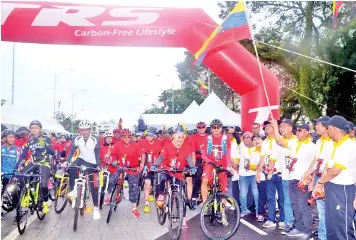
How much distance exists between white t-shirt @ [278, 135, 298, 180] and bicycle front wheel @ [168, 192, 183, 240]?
7.55 feet

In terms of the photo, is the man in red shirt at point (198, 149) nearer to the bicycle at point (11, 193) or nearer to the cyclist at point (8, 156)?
the bicycle at point (11, 193)

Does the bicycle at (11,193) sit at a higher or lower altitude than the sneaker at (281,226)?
higher

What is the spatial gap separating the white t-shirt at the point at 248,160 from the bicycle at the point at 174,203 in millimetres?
2173

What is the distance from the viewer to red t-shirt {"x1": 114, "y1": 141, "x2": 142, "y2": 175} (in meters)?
10.5

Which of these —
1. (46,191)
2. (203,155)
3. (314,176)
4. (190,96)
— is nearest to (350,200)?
(314,176)

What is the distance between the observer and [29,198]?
8812 millimetres

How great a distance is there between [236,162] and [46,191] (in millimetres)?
4332

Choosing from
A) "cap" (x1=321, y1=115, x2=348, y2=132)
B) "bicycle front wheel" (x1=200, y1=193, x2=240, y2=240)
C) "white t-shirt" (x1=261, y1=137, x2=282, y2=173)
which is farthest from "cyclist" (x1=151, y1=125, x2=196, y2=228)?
"cap" (x1=321, y1=115, x2=348, y2=132)

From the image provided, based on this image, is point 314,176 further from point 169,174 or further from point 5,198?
point 5,198

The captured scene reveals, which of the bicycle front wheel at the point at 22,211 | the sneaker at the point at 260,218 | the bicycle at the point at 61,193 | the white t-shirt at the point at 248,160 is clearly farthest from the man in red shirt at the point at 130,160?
the sneaker at the point at 260,218

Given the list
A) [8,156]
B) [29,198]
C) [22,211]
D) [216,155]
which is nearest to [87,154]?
[29,198]

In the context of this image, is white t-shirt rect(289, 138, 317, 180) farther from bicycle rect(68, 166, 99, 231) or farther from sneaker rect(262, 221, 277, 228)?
bicycle rect(68, 166, 99, 231)

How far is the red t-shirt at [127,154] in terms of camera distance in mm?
10453

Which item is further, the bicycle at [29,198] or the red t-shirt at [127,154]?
the red t-shirt at [127,154]
